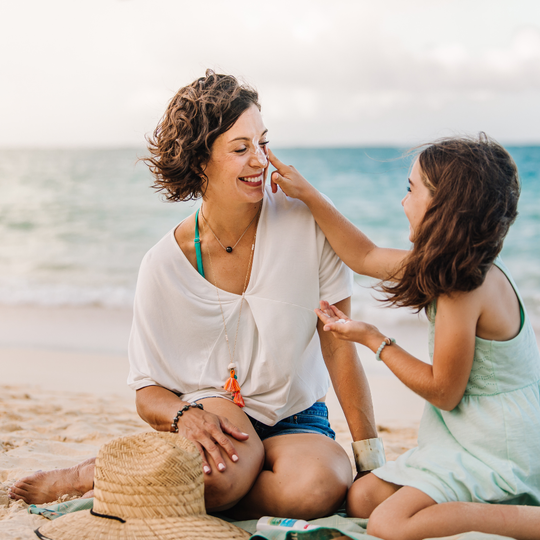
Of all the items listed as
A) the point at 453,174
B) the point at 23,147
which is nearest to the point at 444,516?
the point at 453,174

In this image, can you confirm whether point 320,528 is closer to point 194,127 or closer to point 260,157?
point 260,157

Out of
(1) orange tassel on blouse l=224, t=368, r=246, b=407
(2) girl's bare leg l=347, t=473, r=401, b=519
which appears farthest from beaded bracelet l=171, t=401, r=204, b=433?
(2) girl's bare leg l=347, t=473, r=401, b=519

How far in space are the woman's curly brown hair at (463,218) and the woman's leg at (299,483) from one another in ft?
2.64

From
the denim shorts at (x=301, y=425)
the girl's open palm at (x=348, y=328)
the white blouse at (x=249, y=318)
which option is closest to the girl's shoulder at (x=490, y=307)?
the girl's open palm at (x=348, y=328)

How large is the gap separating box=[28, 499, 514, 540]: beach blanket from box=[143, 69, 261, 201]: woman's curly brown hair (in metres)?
1.41

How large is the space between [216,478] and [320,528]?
17.3 inches

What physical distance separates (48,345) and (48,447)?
3109 mm

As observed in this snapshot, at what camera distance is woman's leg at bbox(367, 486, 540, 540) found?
1.87m

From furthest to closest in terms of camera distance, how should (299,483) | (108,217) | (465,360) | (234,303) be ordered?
(108,217) → (234,303) → (299,483) → (465,360)

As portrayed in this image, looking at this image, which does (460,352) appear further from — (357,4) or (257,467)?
(357,4)

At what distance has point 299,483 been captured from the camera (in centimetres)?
223

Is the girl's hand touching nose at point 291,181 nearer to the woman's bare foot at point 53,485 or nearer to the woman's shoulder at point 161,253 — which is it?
the woman's shoulder at point 161,253

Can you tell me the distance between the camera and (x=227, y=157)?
98.6 inches

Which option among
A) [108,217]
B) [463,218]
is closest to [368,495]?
[463,218]
